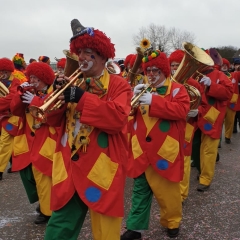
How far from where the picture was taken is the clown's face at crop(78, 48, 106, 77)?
270 cm

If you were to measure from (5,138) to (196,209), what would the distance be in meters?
3.24

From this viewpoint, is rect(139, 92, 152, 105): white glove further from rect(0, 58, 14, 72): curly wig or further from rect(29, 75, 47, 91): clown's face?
rect(0, 58, 14, 72): curly wig

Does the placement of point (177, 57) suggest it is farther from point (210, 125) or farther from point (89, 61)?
point (89, 61)

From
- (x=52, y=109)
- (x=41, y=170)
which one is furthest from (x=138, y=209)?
(x=52, y=109)

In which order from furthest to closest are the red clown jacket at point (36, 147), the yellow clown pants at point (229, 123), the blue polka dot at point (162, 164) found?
the yellow clown pants at point (229, 123) → the red clown jacket at point (36, 147) → the blue polka dot at point (162, 164)

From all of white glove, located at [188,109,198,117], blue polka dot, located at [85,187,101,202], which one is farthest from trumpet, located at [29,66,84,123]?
white glove, located at [188,109,198,117]

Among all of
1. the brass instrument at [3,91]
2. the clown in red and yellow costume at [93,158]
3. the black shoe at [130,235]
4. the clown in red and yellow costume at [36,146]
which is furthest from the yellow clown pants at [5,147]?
the clown in red and yellow costume at [93,158]

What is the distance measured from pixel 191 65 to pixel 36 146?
79.6 inches

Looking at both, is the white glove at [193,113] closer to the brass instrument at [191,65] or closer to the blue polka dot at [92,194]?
the brass instrument at [191,65]

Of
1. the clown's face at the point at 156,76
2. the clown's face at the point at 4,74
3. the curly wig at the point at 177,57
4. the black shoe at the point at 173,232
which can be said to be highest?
the curly wig at the point at 177,57

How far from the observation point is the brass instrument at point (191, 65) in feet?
14.1

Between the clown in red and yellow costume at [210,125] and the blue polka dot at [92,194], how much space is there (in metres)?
3.03

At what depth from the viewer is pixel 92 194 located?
8.62 feet

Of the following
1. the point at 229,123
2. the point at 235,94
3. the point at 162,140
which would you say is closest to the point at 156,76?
the point at 162,140
